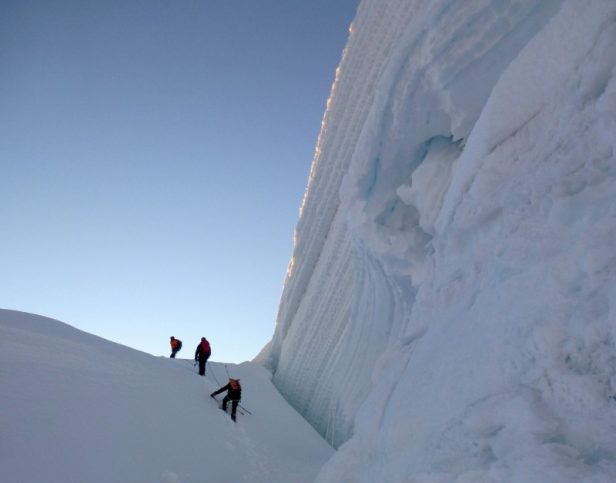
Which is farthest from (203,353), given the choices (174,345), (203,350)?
(174,345)

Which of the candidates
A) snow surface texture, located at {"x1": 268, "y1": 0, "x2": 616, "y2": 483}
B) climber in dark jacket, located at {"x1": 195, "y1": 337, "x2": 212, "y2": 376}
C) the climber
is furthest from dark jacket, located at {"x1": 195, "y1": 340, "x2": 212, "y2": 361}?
snow surface texture, located at {"x1": 268, "y1": 0, "x2": 616, "y2": 483}

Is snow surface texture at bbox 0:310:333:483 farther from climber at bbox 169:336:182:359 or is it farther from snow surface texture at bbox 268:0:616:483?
climber at bbox 169:336:182:359

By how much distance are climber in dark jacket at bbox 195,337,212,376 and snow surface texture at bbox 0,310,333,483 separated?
370 mm

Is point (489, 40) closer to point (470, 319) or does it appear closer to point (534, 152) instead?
point (534, 152)

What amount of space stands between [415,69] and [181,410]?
16.0 feet

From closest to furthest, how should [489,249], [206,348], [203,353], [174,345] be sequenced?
[489,249] < [203,353] < [206,348] < [174,345]

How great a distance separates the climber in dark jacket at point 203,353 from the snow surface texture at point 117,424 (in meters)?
0.37

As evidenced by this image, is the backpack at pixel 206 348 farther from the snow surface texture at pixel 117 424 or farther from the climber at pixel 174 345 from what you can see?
the climber at pixel 174 345

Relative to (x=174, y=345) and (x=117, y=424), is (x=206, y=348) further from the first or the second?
(x=117, y=424)

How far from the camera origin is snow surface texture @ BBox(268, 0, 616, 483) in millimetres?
1915

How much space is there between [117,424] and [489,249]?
3.88m

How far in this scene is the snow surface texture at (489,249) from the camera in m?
1.92

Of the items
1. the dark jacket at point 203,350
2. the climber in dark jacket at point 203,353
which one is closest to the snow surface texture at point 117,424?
the climber in dark jacket at point 203,353

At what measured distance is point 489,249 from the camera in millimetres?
3021
